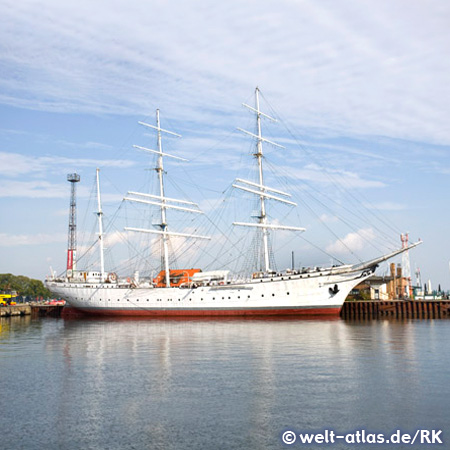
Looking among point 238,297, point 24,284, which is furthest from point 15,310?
point 24,284

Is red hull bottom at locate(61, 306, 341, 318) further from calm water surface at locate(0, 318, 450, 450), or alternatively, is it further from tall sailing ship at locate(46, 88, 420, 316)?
calm water surface at locate(0, 318, 450, 450)

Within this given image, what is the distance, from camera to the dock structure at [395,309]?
67000mm

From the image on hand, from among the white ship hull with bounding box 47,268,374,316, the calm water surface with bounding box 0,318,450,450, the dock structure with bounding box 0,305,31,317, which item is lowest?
the calm water surface with bounding box 0,318,450,450

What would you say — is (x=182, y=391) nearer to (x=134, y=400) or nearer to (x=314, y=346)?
(x=134, y=400)

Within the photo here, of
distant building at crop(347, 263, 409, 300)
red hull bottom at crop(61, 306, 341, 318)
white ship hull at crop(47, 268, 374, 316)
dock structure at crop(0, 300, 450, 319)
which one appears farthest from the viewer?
distant building at crop(347, 263, 409, 300)

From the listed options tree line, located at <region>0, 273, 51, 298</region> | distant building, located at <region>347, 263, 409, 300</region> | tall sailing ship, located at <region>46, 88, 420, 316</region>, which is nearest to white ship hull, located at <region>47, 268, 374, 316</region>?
tall sailing ship, located at <region>46, 88, 420, 316</region>

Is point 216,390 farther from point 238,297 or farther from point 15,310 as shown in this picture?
point 15,310

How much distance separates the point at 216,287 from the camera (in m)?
63.8

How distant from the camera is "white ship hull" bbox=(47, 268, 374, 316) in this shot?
196 ft

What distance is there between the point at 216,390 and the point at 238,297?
3951 cm

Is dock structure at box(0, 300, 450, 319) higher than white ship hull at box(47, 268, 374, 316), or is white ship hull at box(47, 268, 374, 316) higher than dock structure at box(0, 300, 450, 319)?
white ship hull at box(47, 268, 374, 316)

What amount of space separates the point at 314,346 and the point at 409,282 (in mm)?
55769

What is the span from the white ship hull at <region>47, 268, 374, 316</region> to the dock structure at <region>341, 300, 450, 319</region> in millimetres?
8115

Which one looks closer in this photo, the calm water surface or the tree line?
the calm water surface
